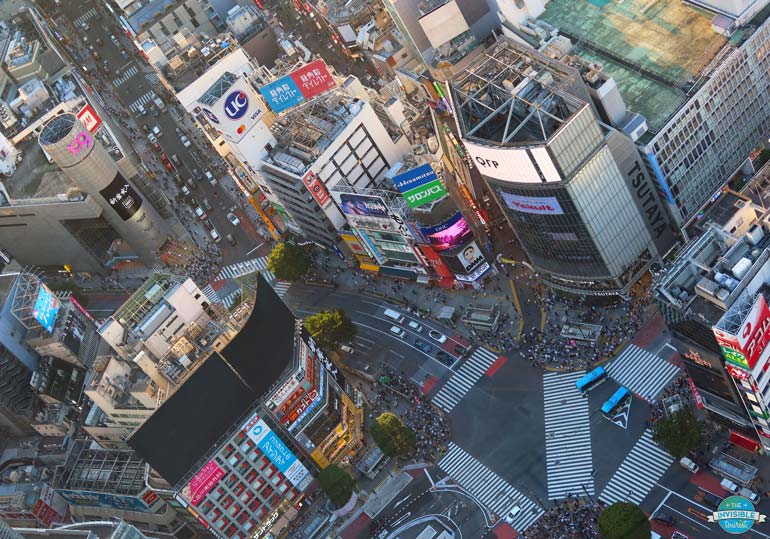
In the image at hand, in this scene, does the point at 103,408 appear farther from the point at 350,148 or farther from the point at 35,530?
the point at 350,148

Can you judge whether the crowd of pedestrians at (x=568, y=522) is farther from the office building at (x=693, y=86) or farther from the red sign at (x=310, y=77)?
the red sign at (x=310, y=77)

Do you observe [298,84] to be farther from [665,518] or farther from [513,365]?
[665,518]

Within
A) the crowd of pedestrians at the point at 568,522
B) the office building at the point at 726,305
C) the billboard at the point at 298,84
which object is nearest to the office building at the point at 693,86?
the office building at the point at 726,305

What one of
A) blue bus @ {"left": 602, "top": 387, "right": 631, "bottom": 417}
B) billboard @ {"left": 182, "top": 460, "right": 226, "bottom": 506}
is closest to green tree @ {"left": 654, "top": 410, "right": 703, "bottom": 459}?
blue bus @ {"left": 602, "top": 387, "right": 631, "bottom": 417}

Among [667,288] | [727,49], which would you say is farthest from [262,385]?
[727,49]

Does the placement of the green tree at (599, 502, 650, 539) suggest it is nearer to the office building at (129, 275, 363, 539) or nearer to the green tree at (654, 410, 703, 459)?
the green tree at (654, 410, 703, 459)
